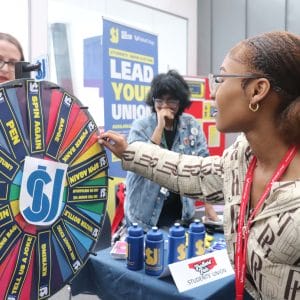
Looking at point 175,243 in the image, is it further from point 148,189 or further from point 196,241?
point 148,189

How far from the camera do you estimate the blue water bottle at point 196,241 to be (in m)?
1.55

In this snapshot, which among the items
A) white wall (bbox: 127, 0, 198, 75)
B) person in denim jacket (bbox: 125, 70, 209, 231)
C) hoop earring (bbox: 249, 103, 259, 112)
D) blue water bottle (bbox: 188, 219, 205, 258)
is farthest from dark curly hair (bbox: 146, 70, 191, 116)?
white wall (bbox: 127, 0, 198, 75)

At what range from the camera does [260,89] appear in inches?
39.4

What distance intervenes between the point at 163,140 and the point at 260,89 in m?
1.28

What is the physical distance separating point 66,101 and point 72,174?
19 cm

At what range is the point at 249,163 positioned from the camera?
3.76ft

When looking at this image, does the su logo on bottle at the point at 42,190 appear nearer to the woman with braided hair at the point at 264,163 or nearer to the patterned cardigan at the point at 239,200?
the patterned cardigan at the point at 239,200

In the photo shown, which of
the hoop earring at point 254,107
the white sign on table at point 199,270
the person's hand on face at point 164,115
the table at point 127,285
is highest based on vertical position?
the hoop earring at point 254,107

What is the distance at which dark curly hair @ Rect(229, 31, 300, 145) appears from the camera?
0.98 metres

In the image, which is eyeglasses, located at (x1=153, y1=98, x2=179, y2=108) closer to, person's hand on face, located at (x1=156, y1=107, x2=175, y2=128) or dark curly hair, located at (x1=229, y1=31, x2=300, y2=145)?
person's hand on face, located at (x1=156, y1=107, x2=175, y2=128)

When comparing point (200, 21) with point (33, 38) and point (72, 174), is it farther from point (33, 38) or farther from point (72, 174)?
point (72, 174)

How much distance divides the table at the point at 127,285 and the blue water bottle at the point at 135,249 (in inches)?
1.0

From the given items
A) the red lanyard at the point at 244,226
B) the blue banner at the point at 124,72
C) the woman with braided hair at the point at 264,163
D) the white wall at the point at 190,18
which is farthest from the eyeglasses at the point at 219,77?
the white wall at the point at 190,18

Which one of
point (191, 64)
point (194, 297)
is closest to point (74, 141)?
point (194, 297)
